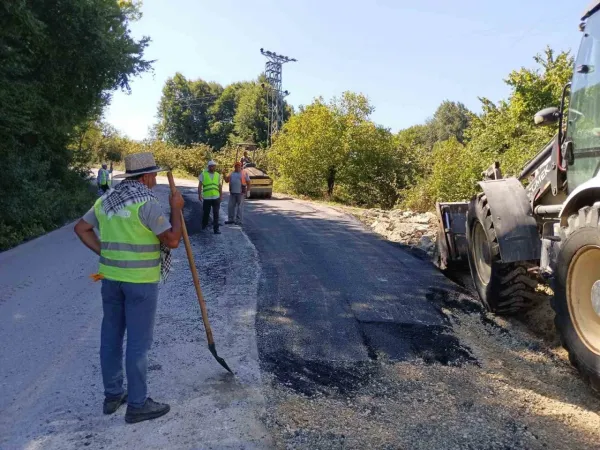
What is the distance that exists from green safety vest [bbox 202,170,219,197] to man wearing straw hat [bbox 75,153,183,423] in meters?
8.16

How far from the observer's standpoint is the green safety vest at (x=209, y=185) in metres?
11.6

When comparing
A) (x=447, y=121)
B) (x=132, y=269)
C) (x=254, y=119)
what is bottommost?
(x=132, y=269)

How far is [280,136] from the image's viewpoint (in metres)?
29.3

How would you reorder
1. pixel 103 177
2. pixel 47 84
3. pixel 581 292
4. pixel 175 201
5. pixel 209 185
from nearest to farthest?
pixel 175 201
pixel 581 292
pixel 209 185
pixel 47 84
pixel 103 177

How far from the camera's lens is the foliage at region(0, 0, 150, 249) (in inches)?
414

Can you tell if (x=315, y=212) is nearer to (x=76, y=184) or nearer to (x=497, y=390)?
(x=76, y=184)

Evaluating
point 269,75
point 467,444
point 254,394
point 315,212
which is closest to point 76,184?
point 315,212

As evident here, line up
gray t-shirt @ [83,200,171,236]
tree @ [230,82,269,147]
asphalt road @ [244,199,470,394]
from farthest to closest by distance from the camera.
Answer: tree @ [230,82,269,147] < asphalt road @ [244,199,470,394] < gray t-shirt @ [83,200,171,236]

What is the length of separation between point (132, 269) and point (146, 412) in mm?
940

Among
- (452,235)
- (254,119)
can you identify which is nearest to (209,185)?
(452,235)

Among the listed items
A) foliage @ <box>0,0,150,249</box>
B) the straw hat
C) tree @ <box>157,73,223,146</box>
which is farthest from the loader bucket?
tree @ <box>157,73,223,146</box>

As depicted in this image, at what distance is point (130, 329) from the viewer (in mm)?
3383

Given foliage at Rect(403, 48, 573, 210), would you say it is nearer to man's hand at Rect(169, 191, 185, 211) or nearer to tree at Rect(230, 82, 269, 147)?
man's hand at Rect(169, 191, 185, 211)

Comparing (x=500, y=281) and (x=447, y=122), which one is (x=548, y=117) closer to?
(x=500, y=281)
